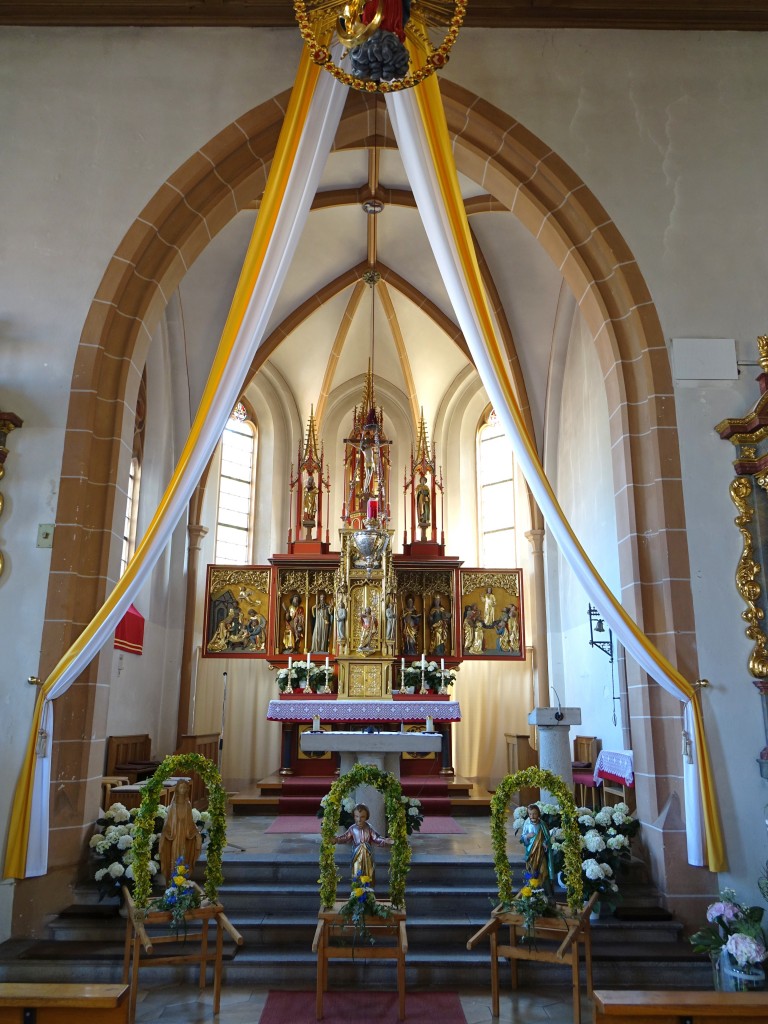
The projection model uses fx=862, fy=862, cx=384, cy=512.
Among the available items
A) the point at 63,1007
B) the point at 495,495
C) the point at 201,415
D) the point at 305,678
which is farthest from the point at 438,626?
the point at 63,1007

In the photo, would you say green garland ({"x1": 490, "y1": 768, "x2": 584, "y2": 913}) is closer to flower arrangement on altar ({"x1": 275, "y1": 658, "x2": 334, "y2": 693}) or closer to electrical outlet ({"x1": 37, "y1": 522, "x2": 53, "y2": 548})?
electrical outlet ({"x1": 37, "y1": 522, "x2": 53, "y2": 548})

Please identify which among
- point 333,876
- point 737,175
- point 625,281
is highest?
point 737,175

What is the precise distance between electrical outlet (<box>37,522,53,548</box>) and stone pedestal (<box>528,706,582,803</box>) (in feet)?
14.1

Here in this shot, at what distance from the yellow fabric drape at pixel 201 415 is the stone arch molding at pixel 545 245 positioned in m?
0.61

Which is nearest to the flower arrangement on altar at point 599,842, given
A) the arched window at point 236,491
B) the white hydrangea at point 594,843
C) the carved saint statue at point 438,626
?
the white hydrangea at point 594,843

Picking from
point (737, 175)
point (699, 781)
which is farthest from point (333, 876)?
point (737, 175)

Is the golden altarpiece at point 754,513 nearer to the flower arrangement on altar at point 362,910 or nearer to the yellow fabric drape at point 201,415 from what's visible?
the flower arrangement on altar at point 362,910

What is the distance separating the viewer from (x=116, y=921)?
6188 millimetres

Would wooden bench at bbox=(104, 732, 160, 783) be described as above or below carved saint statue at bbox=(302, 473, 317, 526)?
below

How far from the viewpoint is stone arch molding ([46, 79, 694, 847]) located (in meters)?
6.94

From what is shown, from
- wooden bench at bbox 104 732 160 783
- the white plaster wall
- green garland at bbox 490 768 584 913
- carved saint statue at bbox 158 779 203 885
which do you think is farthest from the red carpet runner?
the white plaster wall

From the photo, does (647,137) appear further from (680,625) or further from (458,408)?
(458,408)

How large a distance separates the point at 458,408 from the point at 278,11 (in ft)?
28.4

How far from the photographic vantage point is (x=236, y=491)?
1516 centimetres
